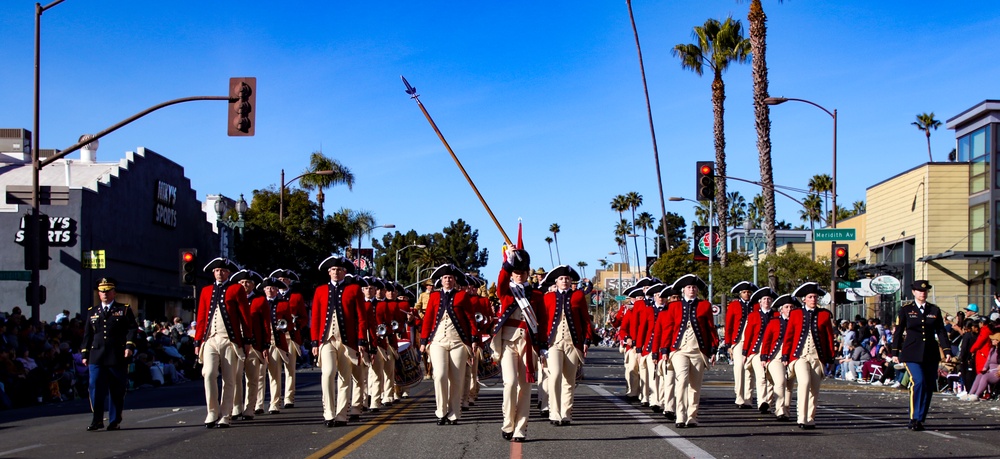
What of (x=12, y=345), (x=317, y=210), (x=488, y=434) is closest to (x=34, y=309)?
(x=12, y=345)

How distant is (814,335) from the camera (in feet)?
49.1

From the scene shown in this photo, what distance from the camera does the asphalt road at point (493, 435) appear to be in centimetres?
1152

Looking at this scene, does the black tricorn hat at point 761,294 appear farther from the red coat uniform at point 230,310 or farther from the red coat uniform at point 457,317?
the red coat uniform at point 230,310

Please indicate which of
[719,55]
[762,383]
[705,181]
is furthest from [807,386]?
[719,55]

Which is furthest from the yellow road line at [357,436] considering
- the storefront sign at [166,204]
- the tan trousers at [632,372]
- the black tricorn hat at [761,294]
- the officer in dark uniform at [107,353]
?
the storefront sign at [166,204]


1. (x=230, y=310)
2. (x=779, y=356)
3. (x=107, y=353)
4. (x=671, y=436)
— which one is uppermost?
(x=230, y=310)

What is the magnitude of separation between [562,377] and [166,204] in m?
33.9

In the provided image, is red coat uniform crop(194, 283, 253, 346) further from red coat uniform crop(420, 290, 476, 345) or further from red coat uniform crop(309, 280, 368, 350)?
red coat uniform crop(420, 290, 476, 345)

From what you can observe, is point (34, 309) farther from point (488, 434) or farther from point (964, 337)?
point (964, 337)

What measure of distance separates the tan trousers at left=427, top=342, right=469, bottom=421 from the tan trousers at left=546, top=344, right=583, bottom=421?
1140 millimetres

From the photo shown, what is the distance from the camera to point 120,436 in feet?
44.9

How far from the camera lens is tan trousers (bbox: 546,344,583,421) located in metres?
13.8

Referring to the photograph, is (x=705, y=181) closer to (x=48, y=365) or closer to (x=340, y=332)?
(x=340, y=332)

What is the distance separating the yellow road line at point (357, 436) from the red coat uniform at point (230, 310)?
2.08 m
